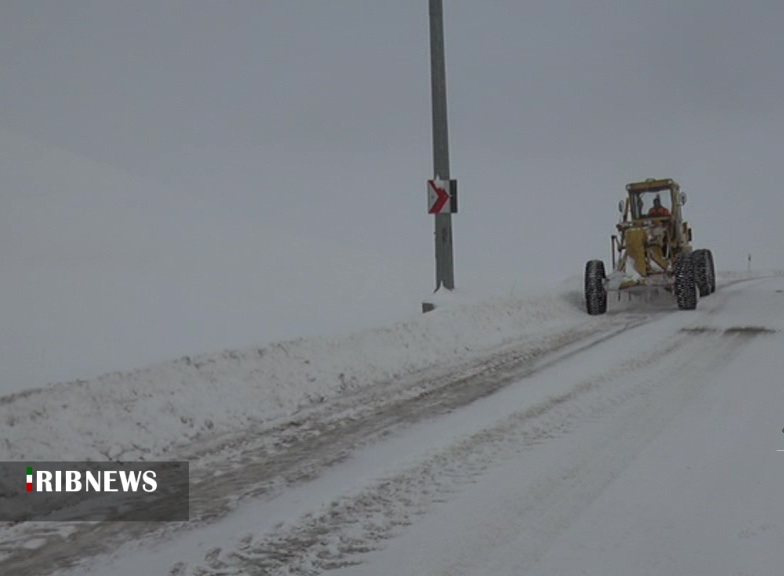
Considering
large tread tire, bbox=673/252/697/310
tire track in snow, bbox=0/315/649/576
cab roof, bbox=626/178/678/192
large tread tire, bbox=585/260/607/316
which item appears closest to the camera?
tire track in snow, bbox=0/315/649/576

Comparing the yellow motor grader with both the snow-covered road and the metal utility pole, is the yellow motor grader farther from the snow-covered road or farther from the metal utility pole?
the snow-covered road

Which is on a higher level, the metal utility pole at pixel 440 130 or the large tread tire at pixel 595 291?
the metal utility pole at pixel 440 130

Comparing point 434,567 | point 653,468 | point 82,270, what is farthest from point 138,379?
point 82,270

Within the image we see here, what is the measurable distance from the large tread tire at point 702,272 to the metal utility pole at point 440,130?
5370mm

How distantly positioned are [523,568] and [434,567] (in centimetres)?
37

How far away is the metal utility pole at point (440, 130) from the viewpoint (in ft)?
36.3

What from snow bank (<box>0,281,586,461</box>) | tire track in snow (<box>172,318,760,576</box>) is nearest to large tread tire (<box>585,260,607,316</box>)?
snow bank (<box>0,281,586,461</box>)
